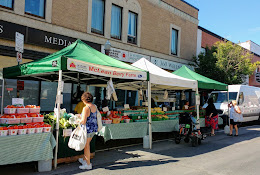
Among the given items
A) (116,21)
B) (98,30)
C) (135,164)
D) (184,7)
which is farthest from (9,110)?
(184,7)

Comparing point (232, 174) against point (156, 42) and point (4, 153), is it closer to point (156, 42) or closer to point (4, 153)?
point (4, 153)

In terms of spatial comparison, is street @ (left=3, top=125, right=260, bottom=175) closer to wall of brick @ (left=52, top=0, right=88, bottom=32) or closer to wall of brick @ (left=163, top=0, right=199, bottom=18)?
wall of brick @ (left=52, top=0, right=88, bottom=32)

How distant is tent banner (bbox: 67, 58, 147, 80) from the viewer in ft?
19.1

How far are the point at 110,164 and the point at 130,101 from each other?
35.3 feet

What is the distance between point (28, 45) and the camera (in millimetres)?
10797

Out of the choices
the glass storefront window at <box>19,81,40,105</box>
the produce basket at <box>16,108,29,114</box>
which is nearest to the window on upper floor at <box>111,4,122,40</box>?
the glass storefront window at <box>19,81,40,105</box>

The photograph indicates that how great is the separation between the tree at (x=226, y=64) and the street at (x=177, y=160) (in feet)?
34.8

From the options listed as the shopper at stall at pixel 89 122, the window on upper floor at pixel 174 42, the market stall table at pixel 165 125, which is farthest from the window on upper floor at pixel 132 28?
the shopper at stall at pixel 89 122

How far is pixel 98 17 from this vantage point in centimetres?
1409

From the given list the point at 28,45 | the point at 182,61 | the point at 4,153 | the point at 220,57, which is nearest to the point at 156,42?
the point at 182,61

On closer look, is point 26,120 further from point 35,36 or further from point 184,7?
point 184,7

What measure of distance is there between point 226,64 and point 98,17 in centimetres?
1092

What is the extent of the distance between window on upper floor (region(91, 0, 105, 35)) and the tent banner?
731 cm

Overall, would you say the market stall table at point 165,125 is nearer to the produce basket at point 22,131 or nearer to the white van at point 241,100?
the produce basket at point 22,131
